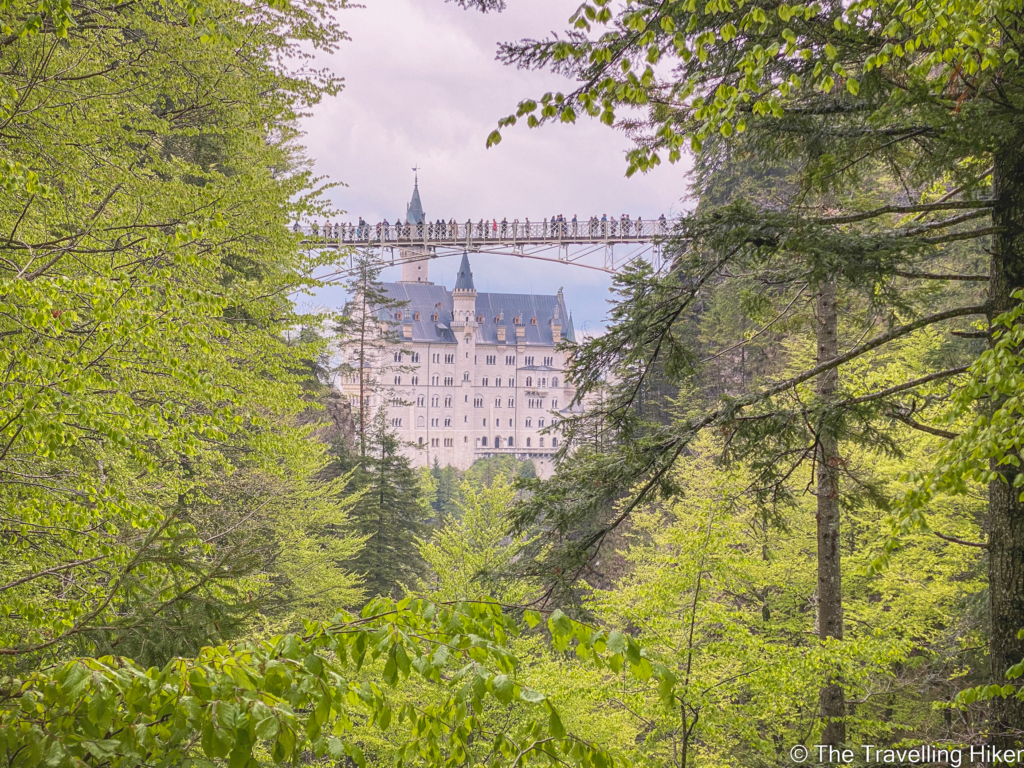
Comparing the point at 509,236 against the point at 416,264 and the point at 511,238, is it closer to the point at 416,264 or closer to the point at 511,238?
the point at 511,238

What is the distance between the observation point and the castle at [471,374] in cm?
8088

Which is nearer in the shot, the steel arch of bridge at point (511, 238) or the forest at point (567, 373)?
the forest at point (567, 373)

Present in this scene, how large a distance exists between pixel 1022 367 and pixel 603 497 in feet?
9.95

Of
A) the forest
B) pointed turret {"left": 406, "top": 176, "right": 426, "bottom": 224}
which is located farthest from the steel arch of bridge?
pointed turret {"left": 406, "top": 176, "right": 426, "bottom": 224}

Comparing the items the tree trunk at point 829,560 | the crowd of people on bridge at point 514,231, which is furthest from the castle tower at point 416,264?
the tree trunk at point 829,560

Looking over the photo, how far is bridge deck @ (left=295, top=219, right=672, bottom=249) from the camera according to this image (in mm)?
24406

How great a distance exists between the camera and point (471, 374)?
82.5 m

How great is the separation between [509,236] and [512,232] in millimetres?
202

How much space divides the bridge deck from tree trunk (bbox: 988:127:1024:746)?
64.4 ft

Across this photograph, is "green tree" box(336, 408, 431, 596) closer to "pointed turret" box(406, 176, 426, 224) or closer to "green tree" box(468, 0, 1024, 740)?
"green tree" box(468, 0, 1024, 740)

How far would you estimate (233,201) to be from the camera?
708 cm

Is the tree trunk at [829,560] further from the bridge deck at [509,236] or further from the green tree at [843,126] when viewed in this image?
the bridge deck at [509,236]

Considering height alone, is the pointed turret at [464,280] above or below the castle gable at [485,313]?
above

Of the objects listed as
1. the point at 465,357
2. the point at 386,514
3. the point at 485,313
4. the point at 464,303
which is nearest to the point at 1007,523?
the point at 386,514
